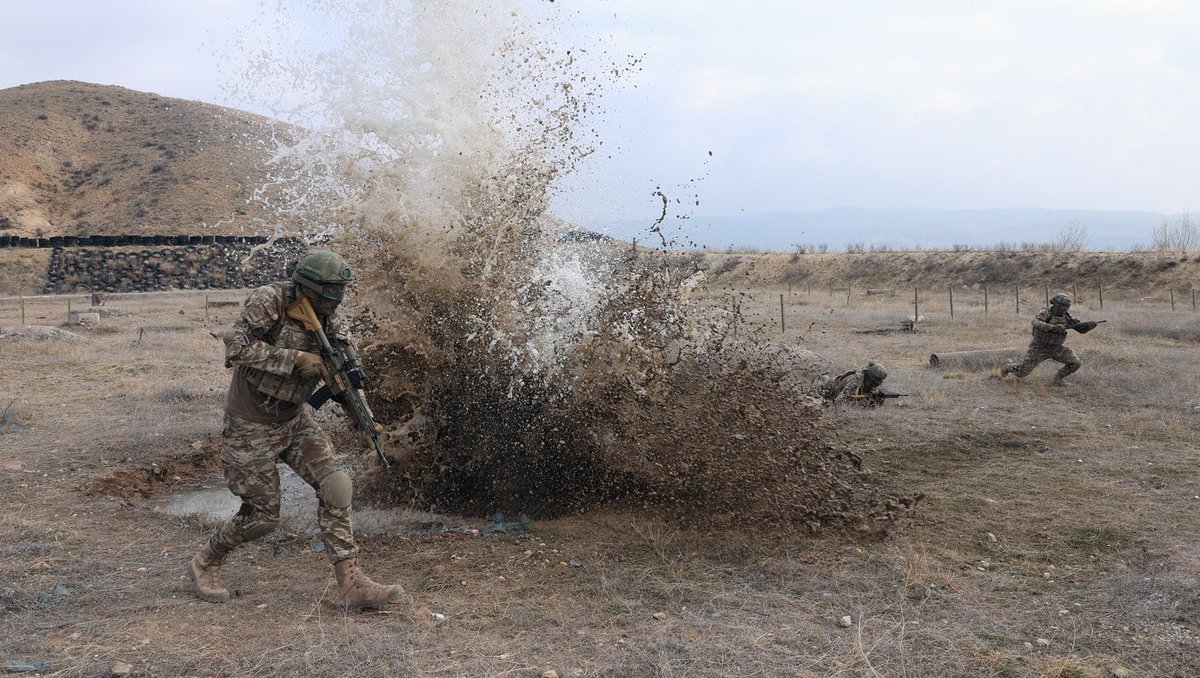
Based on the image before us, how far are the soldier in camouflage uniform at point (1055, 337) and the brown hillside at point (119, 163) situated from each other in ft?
153

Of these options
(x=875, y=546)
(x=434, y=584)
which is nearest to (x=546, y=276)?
(x=434, y=584)

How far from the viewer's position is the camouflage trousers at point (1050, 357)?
485 inches

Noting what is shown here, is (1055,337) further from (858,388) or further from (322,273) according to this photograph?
(322,273)

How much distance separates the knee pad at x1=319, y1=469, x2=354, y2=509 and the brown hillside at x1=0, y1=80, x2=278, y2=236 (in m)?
49.1

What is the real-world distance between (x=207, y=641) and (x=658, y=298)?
12.8 feet

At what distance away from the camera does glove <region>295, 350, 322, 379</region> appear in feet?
15.2

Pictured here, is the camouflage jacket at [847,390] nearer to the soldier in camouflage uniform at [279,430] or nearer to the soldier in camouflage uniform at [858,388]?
the soldier in camouflage uniform at [858,388]

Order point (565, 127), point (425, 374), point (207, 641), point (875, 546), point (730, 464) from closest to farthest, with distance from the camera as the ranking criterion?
1. point (207, 641)
2. point (875, 546)
3. point (730, 464)
4. point (425, 374)
5. point (565, 127)

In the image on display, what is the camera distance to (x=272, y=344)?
16.0 ft

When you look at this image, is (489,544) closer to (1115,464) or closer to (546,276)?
(546,276)

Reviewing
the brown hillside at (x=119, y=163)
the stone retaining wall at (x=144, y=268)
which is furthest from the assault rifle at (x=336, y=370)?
the brown hillside at (x=119, y=163)

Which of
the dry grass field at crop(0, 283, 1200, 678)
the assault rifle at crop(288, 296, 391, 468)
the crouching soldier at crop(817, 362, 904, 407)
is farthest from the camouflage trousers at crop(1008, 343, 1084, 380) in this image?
the assault rifle at crop(288, 296, 391, 468)

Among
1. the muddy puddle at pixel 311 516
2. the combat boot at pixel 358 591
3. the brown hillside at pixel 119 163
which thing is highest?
the brown hillside at pixel 119 163

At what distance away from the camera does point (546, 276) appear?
7141mm
